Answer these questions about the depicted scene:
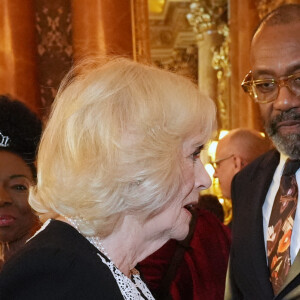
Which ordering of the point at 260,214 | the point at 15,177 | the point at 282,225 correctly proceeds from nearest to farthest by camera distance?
the point at 15,177
the point at 282,225
the point at 260,214

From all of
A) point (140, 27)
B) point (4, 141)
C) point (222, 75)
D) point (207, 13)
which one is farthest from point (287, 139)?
point (207, 13)

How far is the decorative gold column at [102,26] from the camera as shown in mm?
3910

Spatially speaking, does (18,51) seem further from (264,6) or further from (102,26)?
(264,6)

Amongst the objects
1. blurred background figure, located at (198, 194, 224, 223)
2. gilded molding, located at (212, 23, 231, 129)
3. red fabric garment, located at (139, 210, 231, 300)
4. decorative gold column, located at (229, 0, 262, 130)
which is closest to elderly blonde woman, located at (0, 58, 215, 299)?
red fabric garment, located at (139, 210, 231, 300)

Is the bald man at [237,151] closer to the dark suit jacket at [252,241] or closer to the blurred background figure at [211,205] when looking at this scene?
the blurred background figure at [211,205]

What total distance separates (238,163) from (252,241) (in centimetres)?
176

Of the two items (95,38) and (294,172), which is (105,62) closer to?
(294,172)

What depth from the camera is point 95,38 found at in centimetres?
395

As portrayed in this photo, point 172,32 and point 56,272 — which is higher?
point 56,272

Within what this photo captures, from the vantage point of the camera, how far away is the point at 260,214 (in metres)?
2.09

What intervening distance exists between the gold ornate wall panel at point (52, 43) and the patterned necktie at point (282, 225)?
2.35 m

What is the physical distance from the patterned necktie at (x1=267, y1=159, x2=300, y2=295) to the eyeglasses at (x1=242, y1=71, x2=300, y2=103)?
254 millimetres

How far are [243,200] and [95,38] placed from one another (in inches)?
83.6

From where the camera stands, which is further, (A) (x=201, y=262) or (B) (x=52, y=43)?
(B) (x=52, y=43)
